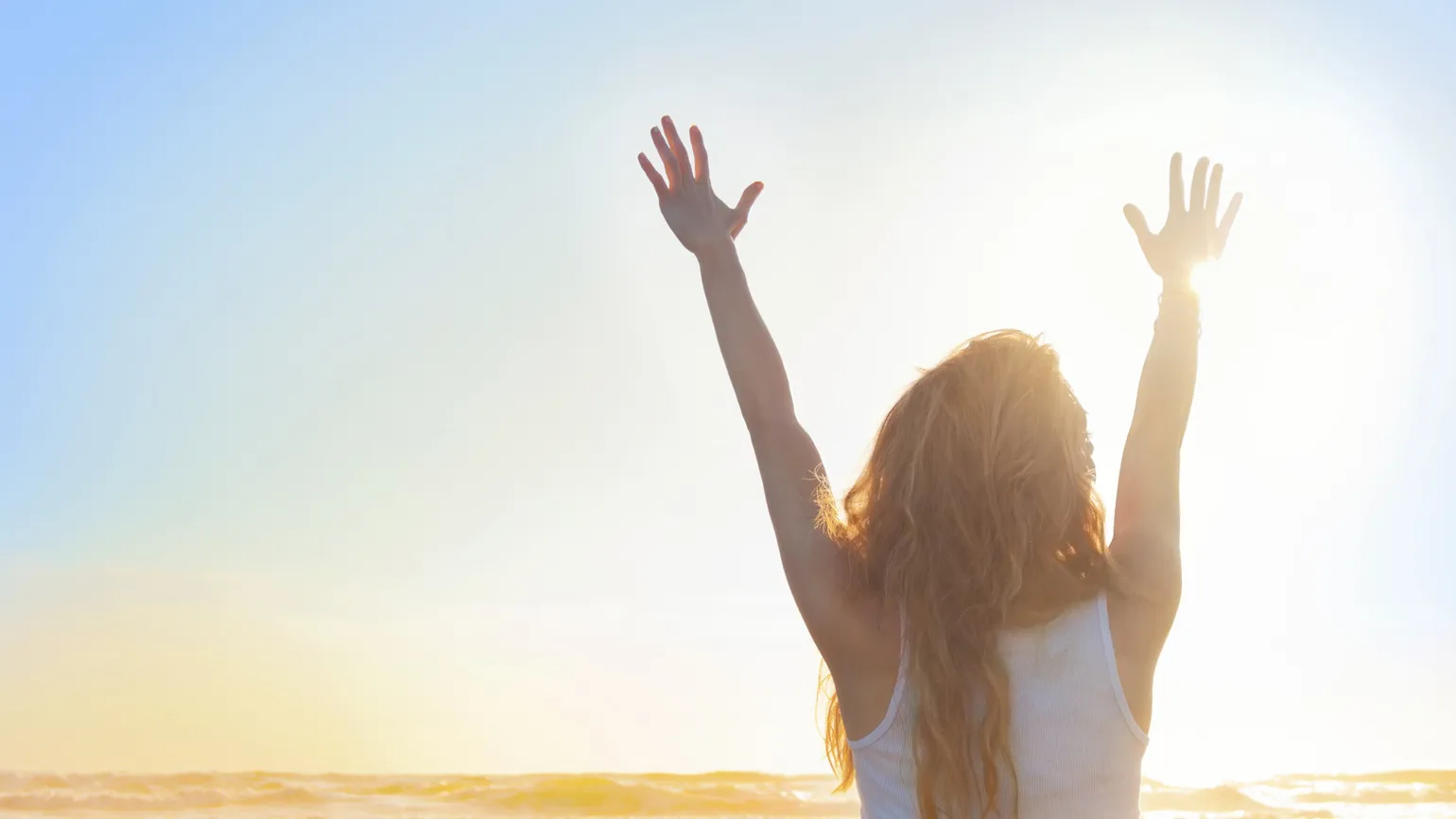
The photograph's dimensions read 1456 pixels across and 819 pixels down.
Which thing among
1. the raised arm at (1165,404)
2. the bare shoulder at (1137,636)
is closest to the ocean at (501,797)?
the raised arm at (1165,404)

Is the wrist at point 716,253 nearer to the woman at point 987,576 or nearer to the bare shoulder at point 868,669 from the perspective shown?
the woman at point 987,576

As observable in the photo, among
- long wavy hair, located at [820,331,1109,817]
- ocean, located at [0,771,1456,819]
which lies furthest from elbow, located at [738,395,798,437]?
ocean, located at [0,771,1456,819]

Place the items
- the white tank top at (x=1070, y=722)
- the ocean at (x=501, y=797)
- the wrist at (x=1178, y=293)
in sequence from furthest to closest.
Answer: the ocean at (x=501, y=797)
the wrist at (x=1178, y=293)
the white tank top at (x=1070, y=722)

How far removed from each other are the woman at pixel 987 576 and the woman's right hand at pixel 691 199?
38 cm

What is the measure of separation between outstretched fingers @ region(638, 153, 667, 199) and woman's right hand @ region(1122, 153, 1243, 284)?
104cm

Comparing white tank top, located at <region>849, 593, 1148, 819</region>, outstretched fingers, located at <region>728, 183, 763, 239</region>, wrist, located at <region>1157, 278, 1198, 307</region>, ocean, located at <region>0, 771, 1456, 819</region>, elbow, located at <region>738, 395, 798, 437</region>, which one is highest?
outstretched fingers, located at <region>728, 183, 763, 239</region>

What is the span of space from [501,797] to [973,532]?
8841 millimetres

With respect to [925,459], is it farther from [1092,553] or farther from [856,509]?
[1092,553]

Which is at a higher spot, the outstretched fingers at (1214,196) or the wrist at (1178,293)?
the outstretched fingers at (1214,196)

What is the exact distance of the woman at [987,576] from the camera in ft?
6.32

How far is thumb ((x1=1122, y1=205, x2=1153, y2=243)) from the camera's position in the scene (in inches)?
102

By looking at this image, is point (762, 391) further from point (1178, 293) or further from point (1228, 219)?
point (1228, 219)

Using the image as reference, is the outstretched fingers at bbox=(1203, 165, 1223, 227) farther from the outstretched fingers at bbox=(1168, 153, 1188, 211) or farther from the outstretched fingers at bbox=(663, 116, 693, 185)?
the outstretched fingers at bbox=(663, 116, 693, 185)

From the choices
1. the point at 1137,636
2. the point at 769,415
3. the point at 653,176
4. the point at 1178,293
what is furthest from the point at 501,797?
the point at 1137,636
